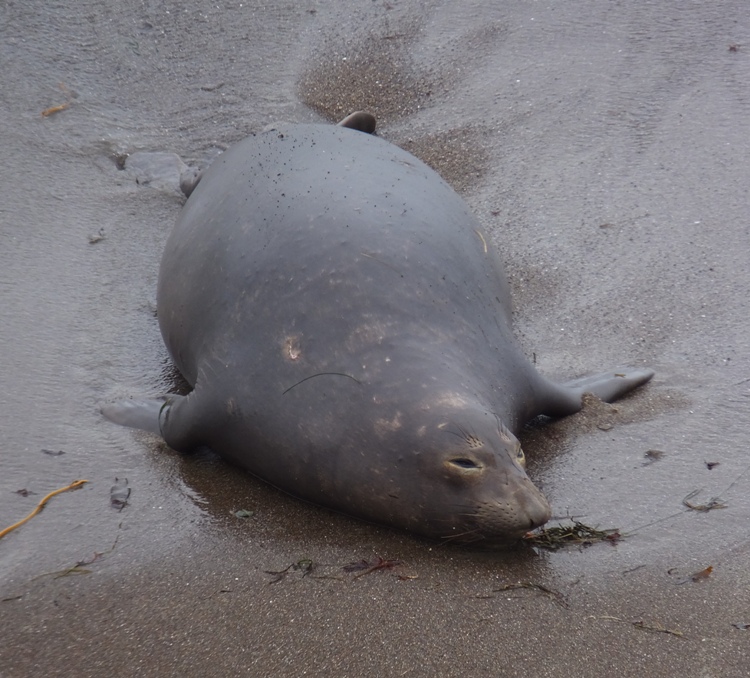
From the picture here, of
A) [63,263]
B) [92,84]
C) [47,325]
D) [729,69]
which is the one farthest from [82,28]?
[729,69]

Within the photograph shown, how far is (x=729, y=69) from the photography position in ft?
20.6

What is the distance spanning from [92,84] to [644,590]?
17.9ft

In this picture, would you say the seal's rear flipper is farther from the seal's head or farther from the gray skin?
the seal's head

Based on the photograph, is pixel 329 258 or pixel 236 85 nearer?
pixel 329 258

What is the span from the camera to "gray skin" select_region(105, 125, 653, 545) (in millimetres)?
2984

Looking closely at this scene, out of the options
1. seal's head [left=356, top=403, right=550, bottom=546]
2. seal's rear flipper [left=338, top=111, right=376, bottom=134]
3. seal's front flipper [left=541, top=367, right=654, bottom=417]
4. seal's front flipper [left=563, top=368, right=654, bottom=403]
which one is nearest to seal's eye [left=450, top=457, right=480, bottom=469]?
seal's head [left=356, top=403, right=550, bottom=546]

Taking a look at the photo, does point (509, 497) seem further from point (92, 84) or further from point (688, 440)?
point (92, 84)

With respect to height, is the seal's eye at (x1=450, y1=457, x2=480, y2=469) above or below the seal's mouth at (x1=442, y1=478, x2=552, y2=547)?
above

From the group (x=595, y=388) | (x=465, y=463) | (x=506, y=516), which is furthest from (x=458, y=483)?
(x=595, y=388)

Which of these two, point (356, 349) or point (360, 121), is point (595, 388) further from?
point (360, 121)

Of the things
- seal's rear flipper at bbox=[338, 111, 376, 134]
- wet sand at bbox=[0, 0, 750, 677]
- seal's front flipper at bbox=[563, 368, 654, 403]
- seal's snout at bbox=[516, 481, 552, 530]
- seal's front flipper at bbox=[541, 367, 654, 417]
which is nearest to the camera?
wet sand at bbox=[0, 0, 750, 677]

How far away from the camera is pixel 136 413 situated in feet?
12.4

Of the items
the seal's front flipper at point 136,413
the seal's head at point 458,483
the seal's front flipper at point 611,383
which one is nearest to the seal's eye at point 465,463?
the seal's head at point 458,483

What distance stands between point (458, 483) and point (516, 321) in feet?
5.60
